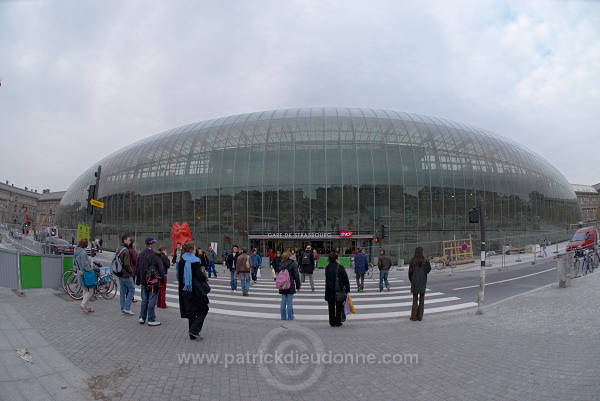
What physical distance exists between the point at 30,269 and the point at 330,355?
9.59 m

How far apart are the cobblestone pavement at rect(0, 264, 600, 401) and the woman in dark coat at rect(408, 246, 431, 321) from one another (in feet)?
0.98

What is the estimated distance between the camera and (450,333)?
22.5 ft

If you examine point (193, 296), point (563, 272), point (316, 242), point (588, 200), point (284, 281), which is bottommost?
point (316, 242)

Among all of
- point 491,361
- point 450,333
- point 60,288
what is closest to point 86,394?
point 491,361

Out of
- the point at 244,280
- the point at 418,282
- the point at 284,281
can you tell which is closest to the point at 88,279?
the point at 284,281

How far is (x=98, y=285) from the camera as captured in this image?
370 inches

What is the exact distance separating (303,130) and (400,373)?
31216 millimetres

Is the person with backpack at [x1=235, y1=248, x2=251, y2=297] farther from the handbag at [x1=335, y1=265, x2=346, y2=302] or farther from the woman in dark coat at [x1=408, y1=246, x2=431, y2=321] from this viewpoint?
the woman in dark coat at [x1=408, y1=246, x2=431, y2=321]

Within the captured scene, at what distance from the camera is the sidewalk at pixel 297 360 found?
12.9 ft

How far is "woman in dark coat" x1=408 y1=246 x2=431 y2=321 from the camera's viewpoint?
824cm

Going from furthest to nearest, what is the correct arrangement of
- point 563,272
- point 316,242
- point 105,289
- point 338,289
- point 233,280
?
point 316,242, point 233,280, point 563,272, point 105,289, point 338,289

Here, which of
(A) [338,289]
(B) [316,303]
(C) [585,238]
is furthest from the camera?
(C) [585,238]

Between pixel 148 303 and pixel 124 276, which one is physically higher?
pixel 124 276

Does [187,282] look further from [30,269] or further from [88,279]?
[30,269]
